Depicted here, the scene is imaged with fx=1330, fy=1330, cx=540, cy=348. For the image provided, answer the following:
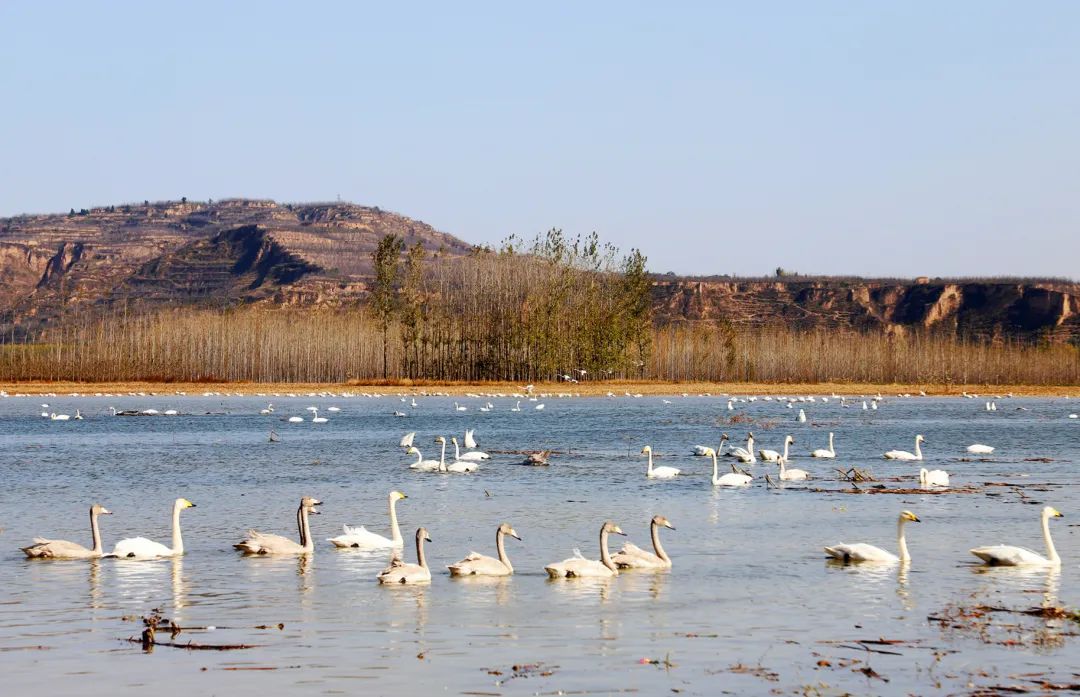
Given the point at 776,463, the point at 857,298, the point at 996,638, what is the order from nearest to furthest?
the point at 996,638 < the point at 776,463 < the point at 857,298

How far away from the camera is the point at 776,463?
33.9m

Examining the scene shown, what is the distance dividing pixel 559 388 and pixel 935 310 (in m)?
113

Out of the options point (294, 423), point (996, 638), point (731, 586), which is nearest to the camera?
point (996, 638)

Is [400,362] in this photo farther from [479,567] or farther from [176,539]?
[479,567]

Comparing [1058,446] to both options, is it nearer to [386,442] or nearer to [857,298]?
[386,442]

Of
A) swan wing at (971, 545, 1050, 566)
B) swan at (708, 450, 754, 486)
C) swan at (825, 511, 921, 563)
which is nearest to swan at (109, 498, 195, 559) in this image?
swan at (825, 511, 921, 563)

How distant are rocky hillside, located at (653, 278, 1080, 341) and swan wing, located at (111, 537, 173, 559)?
528ft

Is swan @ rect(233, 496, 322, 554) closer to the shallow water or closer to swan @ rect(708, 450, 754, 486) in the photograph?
the shallow water

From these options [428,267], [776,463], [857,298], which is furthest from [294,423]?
[857,298]

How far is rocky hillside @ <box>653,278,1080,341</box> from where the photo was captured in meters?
177

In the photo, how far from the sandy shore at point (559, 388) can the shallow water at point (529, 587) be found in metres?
52.9

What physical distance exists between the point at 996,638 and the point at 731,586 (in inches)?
148

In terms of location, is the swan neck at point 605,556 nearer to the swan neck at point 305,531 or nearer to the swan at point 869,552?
the swan at point 869,552

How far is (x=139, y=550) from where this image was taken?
57.7 feet
